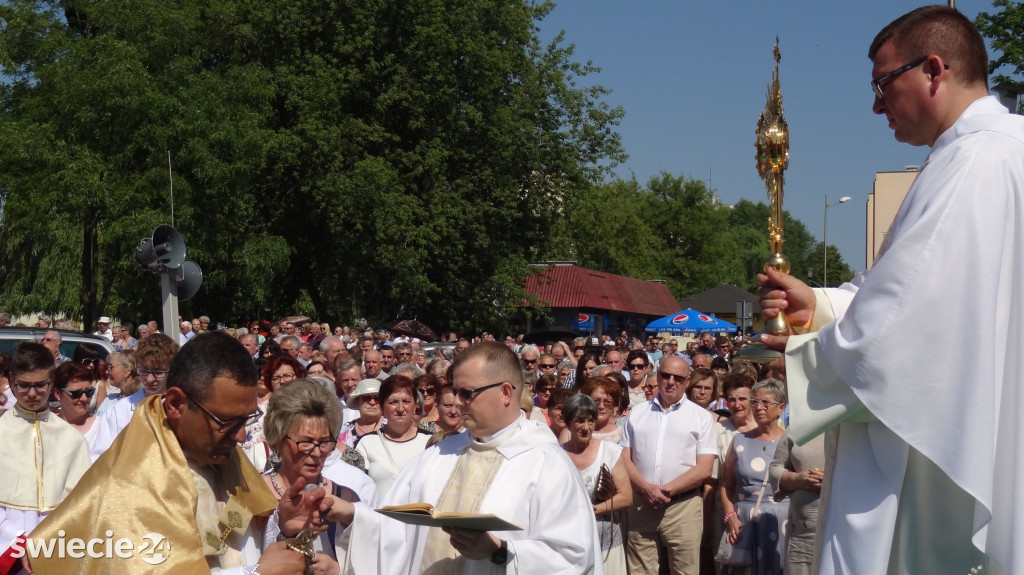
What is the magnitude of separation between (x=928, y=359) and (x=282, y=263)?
2870 centimetres

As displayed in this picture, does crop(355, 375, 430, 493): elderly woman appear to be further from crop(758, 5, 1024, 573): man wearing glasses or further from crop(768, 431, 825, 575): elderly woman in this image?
crop(758, 5, 1024, 573): man wearing glasses

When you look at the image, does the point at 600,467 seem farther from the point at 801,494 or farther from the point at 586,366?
the point at 586,366

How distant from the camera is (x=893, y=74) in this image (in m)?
3.14

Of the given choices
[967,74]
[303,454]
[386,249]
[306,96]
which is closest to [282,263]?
[386,249]

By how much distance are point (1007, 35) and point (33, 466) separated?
17796 mm

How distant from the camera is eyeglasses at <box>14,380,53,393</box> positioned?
5.92 metres

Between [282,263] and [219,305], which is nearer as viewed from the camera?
[282,263]

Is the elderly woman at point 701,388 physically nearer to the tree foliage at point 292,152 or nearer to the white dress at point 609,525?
the white dress at point 609,525

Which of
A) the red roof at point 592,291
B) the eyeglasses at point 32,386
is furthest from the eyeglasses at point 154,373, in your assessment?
A: the red roof at point 592,291

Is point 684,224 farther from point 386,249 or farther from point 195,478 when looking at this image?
point 195,478

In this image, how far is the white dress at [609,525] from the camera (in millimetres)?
7664

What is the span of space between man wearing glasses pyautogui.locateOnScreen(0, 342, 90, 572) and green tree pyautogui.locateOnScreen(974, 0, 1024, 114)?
1632 centimetres

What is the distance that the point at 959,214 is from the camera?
2.90m

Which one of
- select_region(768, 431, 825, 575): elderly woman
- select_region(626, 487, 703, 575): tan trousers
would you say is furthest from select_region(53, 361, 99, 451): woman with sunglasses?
select_region(768, 431, 825, 575): elderly woman
